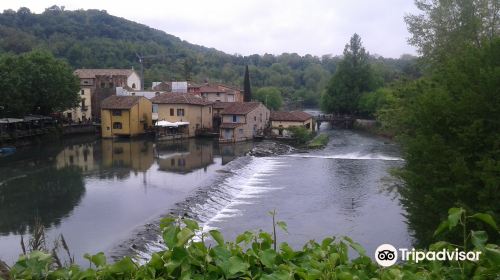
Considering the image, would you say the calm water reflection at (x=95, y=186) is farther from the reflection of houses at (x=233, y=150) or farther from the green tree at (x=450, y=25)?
the green tree at (x=450, y=25)

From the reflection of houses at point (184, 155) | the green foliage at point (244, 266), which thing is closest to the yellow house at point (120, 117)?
the reflection of houses at point (184, 155)

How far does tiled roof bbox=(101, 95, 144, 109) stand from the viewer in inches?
1559

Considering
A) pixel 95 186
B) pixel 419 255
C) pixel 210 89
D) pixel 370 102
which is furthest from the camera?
pixel 210 89

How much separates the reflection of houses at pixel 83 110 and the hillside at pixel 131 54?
19.3m

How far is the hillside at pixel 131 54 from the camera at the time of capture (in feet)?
236

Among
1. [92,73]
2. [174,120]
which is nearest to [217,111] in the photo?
[174,120]

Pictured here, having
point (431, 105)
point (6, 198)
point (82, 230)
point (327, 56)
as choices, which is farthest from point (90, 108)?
point (327, 56)

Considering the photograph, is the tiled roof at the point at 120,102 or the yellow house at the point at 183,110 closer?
the tiled roof at the point at 120,102

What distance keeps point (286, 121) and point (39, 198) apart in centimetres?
2612

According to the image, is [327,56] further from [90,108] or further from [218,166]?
[218,166]

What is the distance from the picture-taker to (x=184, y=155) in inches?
1220

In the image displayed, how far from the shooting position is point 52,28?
3642 inches

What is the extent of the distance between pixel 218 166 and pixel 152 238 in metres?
12.7

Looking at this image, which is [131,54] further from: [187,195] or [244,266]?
[244,266]
